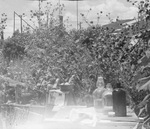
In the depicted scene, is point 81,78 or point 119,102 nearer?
point 119,102

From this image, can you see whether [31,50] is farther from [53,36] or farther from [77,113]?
[77,113]

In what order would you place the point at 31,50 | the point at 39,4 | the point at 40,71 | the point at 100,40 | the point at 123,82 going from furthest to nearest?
1. the point at 39,4
2. the point at 31,50
3. the point at 40,71
4. the point at 100,40
5. the point at 123,82

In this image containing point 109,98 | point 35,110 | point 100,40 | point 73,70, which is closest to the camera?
point 109,98

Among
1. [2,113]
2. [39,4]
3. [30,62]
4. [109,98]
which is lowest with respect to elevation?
[2,113]

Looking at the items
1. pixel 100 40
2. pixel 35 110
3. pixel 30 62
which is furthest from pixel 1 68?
pixel 35 110

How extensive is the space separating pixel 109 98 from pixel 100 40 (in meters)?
3.80

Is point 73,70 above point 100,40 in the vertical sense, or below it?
below

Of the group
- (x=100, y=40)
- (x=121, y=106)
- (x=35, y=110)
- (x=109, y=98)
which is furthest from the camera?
(x=100, y=40)

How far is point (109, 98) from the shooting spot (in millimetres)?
3971

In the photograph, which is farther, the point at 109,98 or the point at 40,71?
the point at 40,71

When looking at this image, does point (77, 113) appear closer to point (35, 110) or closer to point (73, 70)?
point (35, 110)

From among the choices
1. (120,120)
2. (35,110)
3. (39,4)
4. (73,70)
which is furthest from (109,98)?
(39,4)

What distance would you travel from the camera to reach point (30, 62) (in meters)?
11.1

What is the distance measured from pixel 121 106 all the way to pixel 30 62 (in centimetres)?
772
